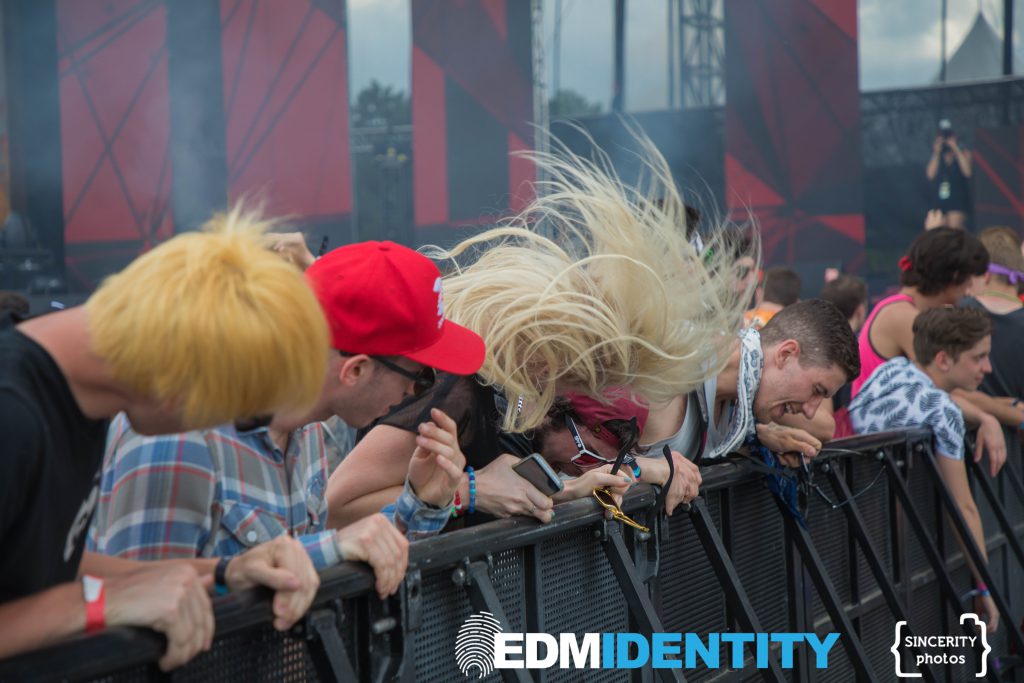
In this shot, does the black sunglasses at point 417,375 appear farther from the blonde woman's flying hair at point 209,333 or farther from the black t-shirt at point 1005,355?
the black t-shirt at point 1005,355

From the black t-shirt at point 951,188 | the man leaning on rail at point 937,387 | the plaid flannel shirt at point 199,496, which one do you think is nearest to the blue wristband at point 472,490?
the plaid flannel shirt at point 199,496

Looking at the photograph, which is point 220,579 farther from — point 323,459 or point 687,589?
point 687,589

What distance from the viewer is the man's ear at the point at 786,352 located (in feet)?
11.1

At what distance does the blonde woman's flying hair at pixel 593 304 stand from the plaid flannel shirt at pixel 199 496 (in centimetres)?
69

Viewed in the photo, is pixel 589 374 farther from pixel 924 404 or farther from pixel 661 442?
pixel 924 404

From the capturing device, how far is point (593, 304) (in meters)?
2.76

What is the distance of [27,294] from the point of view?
1030 centimetres

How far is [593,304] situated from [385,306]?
76 cm

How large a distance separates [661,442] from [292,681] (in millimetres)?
1606

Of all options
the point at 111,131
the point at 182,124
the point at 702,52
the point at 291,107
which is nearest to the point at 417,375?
the point at 182,124

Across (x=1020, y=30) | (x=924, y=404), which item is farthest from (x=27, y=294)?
(x=1020, y=30)

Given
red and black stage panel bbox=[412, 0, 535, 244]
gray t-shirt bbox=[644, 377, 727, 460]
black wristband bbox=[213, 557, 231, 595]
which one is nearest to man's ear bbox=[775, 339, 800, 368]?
gray t-shirt bbox=[644, 377, 727, 460]

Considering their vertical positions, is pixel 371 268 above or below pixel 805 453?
above

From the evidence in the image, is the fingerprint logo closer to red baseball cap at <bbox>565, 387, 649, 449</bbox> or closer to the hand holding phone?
the hand holding phone
